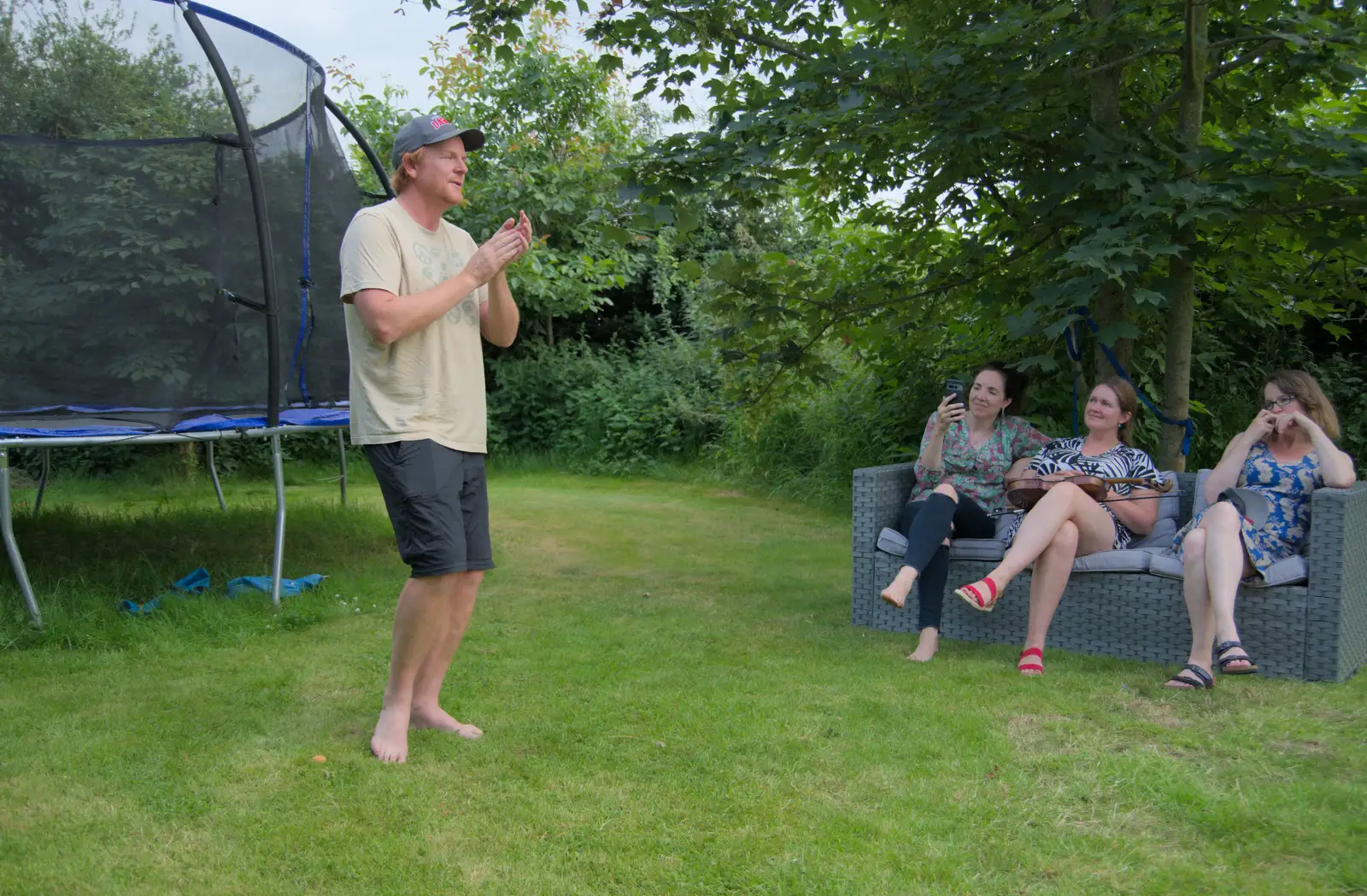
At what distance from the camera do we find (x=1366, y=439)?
6.65m

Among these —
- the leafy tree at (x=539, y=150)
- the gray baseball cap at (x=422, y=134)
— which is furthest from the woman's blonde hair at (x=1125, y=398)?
the leafy tree at (x=539, y=150)

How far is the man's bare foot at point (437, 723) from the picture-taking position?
295 centimetres

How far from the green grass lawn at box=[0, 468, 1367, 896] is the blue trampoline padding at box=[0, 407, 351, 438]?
666 millimetres

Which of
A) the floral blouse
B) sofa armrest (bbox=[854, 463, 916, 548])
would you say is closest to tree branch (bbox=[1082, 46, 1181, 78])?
the floral blouse

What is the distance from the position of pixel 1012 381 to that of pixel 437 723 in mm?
2601

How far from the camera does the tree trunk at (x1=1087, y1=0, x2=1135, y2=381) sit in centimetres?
436

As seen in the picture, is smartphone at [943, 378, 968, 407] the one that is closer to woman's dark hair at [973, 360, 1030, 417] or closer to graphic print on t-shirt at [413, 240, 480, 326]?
woman's dark hair at [973, 360, 1030, 417]

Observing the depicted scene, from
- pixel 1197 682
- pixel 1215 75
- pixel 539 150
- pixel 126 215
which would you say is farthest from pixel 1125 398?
pixel 539 150

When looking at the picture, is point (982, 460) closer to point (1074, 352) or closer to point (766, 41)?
point (1074, 352)

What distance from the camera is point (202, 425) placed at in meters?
4.57

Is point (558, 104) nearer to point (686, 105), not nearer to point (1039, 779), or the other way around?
point (686, 105)

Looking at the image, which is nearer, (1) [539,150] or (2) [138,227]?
Answer: (2) [138,227]

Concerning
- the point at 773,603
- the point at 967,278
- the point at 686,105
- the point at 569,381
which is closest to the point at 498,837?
the point at 773,603

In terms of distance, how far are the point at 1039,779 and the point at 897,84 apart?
2.70 m
